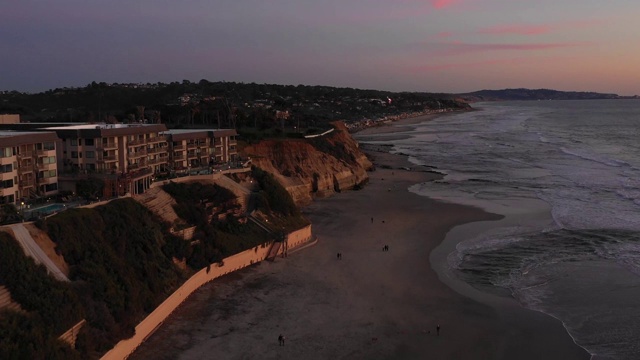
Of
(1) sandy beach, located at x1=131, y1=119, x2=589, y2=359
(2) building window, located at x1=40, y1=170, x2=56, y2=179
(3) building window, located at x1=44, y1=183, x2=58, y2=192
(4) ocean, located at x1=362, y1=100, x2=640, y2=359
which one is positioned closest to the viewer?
(1) sandy beach, located at x1=131, y1=119, x2=589, y2=359

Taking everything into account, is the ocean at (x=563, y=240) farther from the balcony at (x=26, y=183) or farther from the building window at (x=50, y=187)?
the balcony at (x=26, y=183)

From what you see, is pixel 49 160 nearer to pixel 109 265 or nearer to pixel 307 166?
pixel 109 265

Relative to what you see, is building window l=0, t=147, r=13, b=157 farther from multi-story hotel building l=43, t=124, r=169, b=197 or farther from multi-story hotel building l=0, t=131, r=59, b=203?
multi-story hotel building l=43, t=124, r=169, b=197

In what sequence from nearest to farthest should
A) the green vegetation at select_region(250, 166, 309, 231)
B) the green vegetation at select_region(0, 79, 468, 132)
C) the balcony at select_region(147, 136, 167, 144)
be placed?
the green vegetation at select_region(250, 166, 309, 231), the balcony at select_region(147, 136, 167, 144), the green vegetation at select_region(0, 79, 468, 132)

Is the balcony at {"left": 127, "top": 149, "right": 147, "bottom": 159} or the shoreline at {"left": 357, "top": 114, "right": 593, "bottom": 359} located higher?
the balcony at {"left": 127, "top": 149, "right": 147, "bottom": 159}

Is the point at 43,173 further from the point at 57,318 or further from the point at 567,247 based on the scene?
the point at 567,247

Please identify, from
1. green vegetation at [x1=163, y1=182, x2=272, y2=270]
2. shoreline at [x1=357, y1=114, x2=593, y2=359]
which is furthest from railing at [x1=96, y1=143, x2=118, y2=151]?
shoreline at [x1=357, y1=114, x2=593, y2=359]

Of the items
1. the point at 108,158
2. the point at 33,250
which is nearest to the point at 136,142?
the point at 108,158
